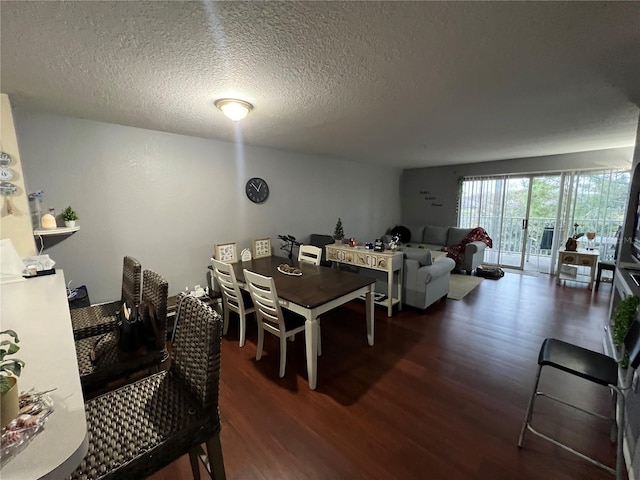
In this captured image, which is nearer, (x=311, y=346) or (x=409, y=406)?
(x=409, y=406)

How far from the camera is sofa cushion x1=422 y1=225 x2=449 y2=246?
5934 mm

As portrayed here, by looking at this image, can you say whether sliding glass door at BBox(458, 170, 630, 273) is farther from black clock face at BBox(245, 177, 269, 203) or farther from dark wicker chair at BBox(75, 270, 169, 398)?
dark wicker chair at BBox(75, 270, 169, 398)

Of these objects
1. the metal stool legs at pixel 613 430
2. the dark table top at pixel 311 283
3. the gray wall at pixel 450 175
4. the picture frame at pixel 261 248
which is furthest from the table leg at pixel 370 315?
the gray wall at pixel 450 175

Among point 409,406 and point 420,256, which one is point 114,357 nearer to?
point 409,406

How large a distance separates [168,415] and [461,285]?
179 inches

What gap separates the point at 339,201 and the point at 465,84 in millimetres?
3512

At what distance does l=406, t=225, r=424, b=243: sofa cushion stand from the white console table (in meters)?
3.09

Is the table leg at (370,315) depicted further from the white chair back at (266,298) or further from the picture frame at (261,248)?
the picture frame at (261,248)

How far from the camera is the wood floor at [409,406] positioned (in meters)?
1.50

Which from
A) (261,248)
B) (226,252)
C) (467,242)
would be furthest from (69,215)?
(467,242)

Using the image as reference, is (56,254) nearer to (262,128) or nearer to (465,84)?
(262,128)

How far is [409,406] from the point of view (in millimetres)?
1915

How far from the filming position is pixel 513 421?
1.77 meters

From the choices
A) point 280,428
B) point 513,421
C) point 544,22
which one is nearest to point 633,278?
point 513,421
